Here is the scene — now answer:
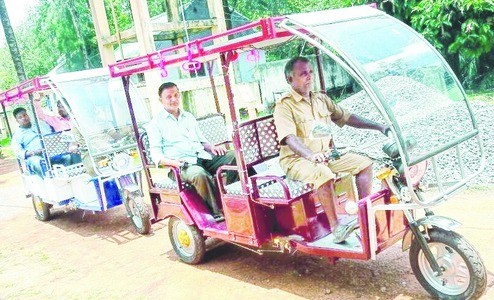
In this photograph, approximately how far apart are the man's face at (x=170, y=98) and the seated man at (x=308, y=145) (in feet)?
5.26

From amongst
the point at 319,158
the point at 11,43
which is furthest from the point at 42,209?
the point at 11,43

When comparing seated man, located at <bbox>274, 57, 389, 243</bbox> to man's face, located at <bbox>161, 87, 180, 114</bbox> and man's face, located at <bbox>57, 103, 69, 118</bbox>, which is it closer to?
man's face, located at <bbox>161, 87, 180, 114</bbox>

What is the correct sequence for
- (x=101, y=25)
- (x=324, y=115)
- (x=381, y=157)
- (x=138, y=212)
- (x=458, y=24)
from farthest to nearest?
(x=458, y=24) < (x=101, y=25) < (x=138, y=212) < (x=324, y=115) < (x=381, y=157)

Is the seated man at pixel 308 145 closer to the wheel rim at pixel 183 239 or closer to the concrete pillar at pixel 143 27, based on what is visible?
the wheel rim at pixel 183 239

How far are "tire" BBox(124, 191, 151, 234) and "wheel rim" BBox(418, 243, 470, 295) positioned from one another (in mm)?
3913

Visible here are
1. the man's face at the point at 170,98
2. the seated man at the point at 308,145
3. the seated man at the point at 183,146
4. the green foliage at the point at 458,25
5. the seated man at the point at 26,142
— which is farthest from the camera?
the green foliage at the point at 458,25

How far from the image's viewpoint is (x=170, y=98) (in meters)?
5.14

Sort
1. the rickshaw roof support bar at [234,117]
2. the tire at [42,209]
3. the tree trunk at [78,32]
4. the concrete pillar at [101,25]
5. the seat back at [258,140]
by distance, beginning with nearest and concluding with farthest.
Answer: the rickshaw roof support bar at [234,117], the seat back at [258,140], the tire at [42,209], the concrete pillar at [101,25], the tree trunk at [78,32]

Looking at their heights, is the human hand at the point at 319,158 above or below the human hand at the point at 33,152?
below

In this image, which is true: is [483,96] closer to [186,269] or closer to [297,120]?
[297,120]

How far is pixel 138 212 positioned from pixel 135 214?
16cm

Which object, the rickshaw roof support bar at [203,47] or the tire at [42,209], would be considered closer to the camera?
the rickshaw roof support bar at [203,47]

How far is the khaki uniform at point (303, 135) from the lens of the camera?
390 cm

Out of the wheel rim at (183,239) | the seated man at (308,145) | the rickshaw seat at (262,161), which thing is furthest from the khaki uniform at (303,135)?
the wheel rim at (183,239)
